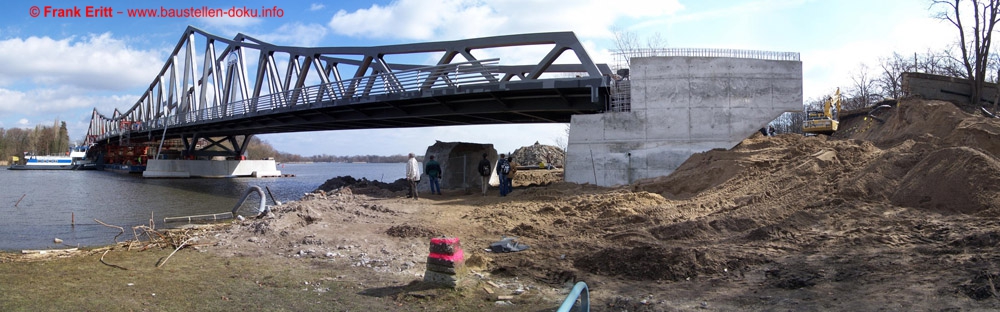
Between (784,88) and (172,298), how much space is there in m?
17.3

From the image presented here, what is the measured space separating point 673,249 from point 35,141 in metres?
164

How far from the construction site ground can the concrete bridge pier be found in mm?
2918

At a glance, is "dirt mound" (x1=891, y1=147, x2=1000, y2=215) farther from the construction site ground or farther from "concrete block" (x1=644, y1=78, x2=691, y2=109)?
"concrete block" (x1=644, y1=78, x2=691, y2=109)

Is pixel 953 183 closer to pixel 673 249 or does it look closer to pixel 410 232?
pixel 673 249

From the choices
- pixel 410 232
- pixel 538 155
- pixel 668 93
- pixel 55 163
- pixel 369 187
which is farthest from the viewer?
pixel 55 163

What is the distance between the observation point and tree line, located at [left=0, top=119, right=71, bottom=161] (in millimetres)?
125812

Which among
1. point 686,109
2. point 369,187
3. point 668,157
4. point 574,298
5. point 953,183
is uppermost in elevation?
point 686,109

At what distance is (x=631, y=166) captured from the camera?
62.1 ft

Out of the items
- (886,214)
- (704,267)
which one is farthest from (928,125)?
(704,267)

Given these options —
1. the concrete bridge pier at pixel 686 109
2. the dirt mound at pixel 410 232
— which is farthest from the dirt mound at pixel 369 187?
the dirt mound at pixel 410 232

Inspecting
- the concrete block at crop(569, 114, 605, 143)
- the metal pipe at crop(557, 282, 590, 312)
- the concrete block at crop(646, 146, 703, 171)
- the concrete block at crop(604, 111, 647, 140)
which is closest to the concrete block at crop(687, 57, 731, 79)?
the concrete block at crop(604, 111, 647, 140)

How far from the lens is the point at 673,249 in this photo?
8.27 metres

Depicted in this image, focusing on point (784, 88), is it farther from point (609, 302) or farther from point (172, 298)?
point (172, 298)

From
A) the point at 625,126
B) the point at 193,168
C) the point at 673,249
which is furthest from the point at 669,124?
the point at 193,168
